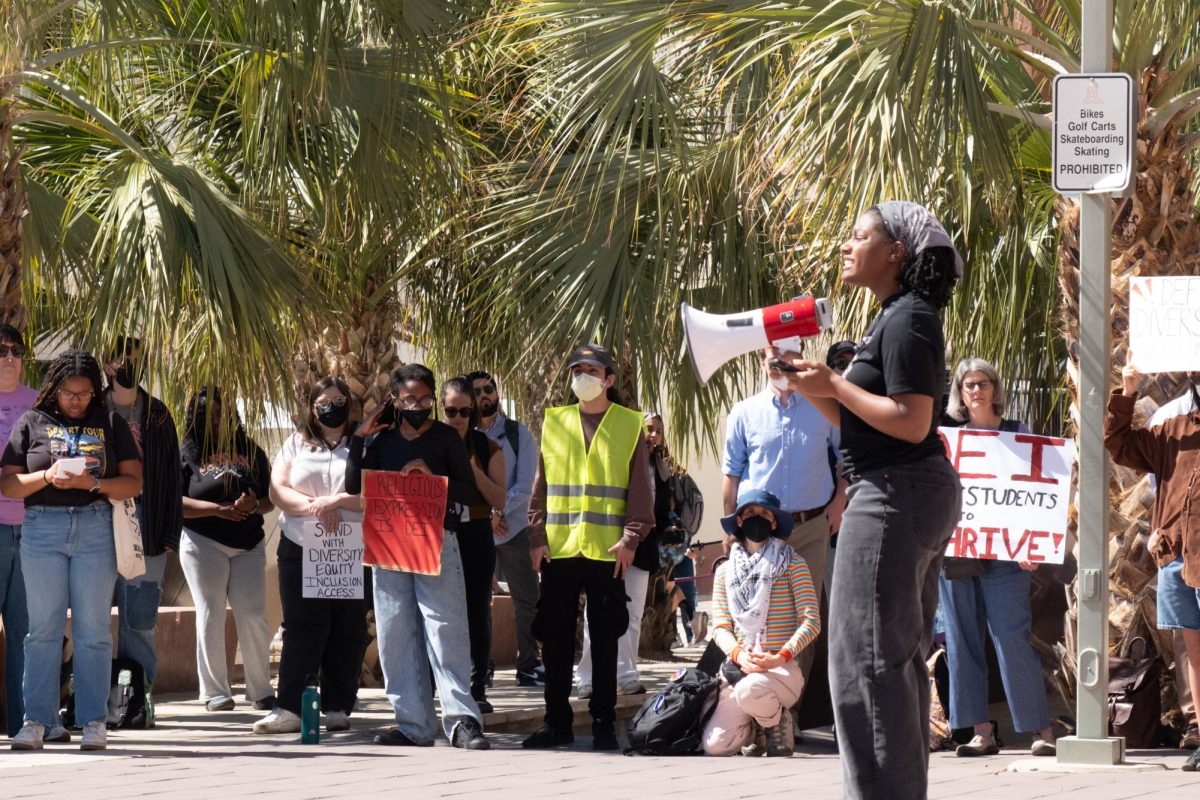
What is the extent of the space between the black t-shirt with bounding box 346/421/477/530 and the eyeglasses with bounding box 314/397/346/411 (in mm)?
524

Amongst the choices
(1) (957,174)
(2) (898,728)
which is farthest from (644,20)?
(2) (898,728)

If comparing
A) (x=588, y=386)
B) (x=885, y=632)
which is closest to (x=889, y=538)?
(x=885, y=632)

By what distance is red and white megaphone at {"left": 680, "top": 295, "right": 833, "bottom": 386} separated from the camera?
4961 millimetres

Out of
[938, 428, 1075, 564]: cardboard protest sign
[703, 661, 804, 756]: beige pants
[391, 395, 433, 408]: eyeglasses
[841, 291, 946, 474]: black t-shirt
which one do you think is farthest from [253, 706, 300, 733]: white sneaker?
[841, 291, 946, 474]: black t-shirt

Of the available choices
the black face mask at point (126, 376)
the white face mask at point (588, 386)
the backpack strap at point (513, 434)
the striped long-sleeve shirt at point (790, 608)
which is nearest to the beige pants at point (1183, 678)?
the striped long-sleeve shirt at point (790, 608)

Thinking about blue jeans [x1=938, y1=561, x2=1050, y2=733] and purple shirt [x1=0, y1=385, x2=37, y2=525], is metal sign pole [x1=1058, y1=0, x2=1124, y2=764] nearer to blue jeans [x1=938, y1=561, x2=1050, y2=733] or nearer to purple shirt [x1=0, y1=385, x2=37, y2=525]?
blue jeans [x1=938, y1=561, x2=1050, y2=733]

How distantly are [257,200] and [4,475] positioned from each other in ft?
7.62

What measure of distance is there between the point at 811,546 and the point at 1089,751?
1780 millimetres

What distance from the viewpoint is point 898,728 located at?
4750mm

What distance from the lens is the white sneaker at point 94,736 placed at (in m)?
8.19

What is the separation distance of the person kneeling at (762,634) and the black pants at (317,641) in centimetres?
201

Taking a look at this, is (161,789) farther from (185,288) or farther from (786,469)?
(786,469)

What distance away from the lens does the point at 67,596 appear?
8.32m

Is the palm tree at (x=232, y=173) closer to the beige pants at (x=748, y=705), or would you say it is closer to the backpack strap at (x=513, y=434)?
the backpack strap at (x=513, y=434)
